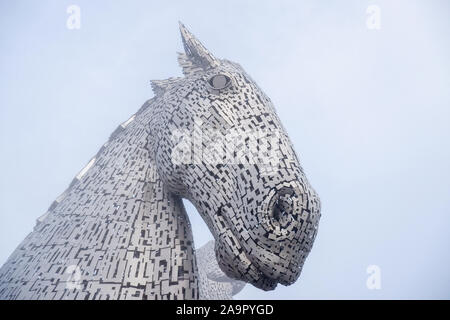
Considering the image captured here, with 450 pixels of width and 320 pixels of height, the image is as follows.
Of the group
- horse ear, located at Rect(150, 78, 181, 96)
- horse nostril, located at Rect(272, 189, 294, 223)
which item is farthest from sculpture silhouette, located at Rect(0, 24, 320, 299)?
horse ear, located at Rect(150, 78, 181, 96)

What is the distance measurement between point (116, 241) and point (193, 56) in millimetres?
1347

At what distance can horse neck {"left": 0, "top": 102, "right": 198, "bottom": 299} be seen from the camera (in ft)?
5.40

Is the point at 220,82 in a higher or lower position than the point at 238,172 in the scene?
higher

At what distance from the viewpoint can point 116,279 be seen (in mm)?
1639

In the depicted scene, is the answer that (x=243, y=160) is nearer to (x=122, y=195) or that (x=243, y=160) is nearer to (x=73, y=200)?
(x=122, y=195)

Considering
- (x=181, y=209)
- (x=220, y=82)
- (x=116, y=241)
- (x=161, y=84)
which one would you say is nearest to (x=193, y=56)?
(x=161, y=84)

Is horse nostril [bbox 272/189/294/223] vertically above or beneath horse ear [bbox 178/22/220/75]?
beneath

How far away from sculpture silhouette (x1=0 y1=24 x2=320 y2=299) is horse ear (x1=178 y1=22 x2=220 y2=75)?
3 centimetres

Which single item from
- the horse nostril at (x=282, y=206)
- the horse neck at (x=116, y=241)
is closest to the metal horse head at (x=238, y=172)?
the horse nostril at (x=282, y=206)

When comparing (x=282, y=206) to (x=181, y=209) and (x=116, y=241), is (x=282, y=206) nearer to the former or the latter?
(x=181, y=209)

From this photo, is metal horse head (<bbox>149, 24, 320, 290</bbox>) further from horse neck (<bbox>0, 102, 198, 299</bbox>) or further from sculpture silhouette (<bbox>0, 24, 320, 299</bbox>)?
horse neck (<bbox>0, 102, 198, 299</bbox>)

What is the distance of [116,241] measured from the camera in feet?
5.83
